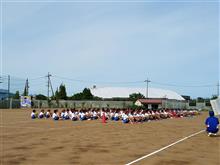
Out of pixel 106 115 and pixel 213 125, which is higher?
pixel 106 115

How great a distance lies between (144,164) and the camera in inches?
365

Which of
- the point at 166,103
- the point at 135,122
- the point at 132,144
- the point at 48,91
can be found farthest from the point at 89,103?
the point at 132,144

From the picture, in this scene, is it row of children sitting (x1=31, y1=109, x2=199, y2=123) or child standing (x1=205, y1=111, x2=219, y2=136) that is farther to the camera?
row of children sitting (x1=31, y1=109, x2=199, y2=123)

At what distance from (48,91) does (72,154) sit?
224 ft

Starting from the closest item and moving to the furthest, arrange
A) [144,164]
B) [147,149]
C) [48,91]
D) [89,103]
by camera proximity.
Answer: [144,164]
[147,149]
[89,103]
[48,91]

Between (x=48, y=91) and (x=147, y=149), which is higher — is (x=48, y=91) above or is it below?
above

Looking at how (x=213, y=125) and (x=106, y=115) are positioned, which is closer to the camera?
(x=213, y=125)

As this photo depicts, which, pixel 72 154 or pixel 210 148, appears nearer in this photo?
pixel 72 154

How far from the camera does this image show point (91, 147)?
12.1 meters

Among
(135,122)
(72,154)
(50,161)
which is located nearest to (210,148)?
(72,154)

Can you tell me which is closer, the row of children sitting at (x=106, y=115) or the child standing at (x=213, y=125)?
the child standing at (x=213, y=125)

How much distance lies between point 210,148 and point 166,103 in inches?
2692

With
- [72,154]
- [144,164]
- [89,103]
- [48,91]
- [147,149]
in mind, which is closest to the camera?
[144,164]

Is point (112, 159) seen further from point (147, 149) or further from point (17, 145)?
point (17, 145)
